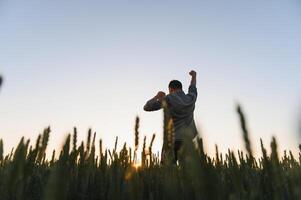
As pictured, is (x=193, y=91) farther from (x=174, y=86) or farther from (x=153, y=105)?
(x=153, y=105)

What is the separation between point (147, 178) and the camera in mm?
1840

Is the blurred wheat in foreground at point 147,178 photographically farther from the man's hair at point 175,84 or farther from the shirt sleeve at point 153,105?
the man's hair at point 175,84

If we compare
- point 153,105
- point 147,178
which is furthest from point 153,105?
point 147,178

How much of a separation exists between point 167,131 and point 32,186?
1024 millimetres

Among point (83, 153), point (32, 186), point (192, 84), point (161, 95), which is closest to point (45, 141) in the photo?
point (83, 153)

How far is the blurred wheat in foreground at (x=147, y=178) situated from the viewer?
761mm

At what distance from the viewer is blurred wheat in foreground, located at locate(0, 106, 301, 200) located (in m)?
0.76

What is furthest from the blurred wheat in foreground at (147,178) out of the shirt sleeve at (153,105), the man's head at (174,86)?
the man's head at (174,86)

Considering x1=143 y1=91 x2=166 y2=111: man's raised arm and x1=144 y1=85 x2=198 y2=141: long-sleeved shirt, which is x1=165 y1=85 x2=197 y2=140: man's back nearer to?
x1=144 y1=85 x2=198 y2=141: long-sleeved shirt

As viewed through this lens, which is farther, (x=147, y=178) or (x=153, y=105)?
(x=153, y=105)

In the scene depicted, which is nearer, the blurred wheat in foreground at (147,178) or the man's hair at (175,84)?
the blurred wheat in foreground at (147,178)

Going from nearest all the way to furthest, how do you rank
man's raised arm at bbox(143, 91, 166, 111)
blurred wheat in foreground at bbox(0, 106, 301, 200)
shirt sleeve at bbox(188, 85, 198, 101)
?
blurred wheat in foreground at bbox(0, 106, 301, 200) < man's raised arm at bbox(143, 91, 166, 111) < shirt sleeve at bbox(188, 85, 198, 101)

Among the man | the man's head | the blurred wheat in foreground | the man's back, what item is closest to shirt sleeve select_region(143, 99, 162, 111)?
the man

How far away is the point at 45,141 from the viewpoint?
131 cm
